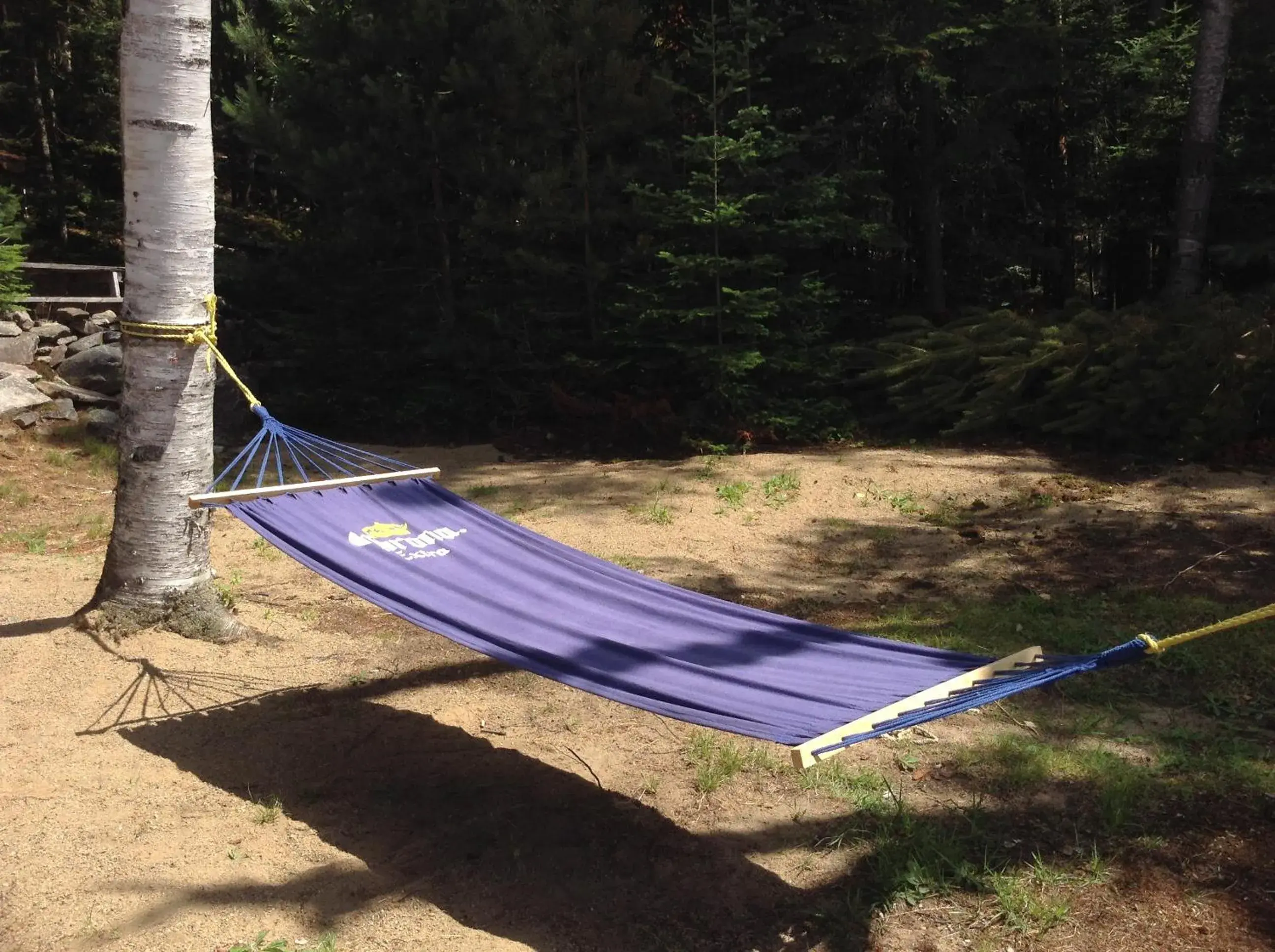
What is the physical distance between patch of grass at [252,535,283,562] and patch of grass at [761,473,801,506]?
3.28 m

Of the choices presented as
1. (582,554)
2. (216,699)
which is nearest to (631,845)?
(582,554)

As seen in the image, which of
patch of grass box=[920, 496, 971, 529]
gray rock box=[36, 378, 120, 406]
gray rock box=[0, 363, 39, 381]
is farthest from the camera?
gray rock box=[36, 378, 120, 406]

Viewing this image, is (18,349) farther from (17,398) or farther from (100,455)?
(100,455)

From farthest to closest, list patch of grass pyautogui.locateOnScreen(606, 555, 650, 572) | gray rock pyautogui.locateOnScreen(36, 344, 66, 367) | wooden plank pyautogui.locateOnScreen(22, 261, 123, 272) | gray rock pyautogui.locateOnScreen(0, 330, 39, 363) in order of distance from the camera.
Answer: wooden plank pyautogui.locateOnScreen(22, 261, 123, 272), gray rock pyautogui.locateOnScreen(36, 344, 66, 367), gray rock pyautogui.locateOnScreen(0, 330, 39, 363), patch of grass pyautogui.locateOnScreen(606, 555, 650, 572)

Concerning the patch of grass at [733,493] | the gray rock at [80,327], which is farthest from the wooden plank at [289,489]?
the gray rock at [80,327]

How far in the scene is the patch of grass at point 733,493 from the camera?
25.2 ft

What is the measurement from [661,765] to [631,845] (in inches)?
21.9

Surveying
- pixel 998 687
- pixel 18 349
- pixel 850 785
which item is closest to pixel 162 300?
pixel 850 785

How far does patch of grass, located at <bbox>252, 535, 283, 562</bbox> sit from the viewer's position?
6219mm

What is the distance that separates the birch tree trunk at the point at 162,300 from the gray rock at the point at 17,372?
23.1 ft

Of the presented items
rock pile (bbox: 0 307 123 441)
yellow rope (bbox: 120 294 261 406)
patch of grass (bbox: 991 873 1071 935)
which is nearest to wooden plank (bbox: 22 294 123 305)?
rock pile (bbox: 0 307 123 441)

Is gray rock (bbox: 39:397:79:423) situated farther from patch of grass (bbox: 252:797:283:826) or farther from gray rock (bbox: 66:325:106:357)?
patch of grass (bbox: 252:797:283:826)

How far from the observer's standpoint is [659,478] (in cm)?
847

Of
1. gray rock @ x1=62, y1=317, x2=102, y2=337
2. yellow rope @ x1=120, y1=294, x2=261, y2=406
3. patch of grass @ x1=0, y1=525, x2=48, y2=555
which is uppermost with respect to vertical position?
yellow rope @ x1=120, y1=294, x2=261, y2=406
